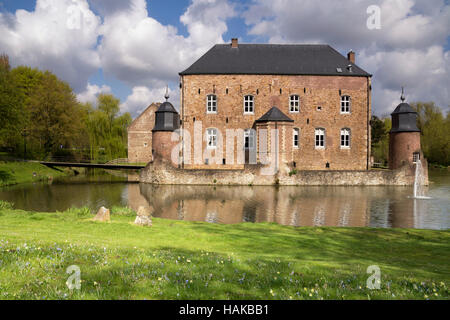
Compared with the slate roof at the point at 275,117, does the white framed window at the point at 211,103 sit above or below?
above

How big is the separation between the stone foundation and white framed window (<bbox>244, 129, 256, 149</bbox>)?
17.5ft

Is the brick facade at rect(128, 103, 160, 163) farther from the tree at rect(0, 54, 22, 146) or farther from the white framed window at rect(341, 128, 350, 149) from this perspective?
the white framed window at rect(341, 128, 350, 149)

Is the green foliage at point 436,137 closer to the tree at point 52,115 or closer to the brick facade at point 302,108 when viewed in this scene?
the brick facade at point 302,108

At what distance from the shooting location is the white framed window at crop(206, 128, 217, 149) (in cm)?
2809

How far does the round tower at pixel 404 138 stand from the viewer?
24734mm

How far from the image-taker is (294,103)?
28094mm

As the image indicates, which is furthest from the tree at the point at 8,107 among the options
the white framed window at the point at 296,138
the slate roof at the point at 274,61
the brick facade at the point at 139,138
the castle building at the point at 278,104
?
the white framed window at the point at 296,138

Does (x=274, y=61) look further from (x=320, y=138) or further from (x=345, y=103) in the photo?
(x=320, y=138)

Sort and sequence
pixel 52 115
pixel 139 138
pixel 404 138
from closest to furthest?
pixel 404 138 < pixel 52 115 < pixel 139 138

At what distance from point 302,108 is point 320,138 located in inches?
118

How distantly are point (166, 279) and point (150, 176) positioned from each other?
2080 cm

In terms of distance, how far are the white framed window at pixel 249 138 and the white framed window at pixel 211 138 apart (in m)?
2.55

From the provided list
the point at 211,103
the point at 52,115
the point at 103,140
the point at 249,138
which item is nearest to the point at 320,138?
the point at 249,138

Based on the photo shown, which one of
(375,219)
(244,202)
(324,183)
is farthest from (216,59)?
(375,219)
